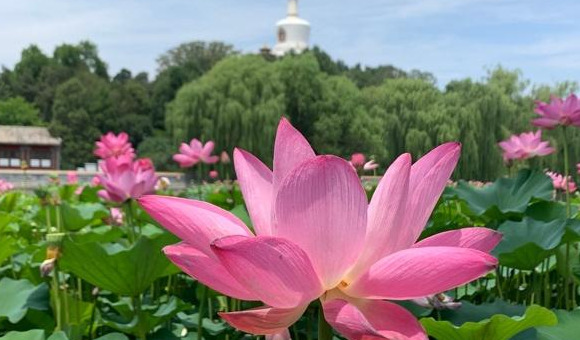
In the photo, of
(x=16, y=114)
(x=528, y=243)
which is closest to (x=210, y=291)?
(x=528, y=243)

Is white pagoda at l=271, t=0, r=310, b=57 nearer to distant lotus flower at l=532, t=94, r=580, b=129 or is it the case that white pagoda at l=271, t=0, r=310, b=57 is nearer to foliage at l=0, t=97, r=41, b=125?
foliage at l=0, t=97, r=41, b=125

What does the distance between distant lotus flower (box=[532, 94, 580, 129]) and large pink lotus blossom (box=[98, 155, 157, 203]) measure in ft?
2.51

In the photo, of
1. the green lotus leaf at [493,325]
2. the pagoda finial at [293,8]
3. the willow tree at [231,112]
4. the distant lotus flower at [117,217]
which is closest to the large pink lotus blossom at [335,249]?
the green lotus leaf at [493,325]

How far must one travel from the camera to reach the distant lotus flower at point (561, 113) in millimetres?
1376

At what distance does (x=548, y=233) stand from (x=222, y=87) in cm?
1573

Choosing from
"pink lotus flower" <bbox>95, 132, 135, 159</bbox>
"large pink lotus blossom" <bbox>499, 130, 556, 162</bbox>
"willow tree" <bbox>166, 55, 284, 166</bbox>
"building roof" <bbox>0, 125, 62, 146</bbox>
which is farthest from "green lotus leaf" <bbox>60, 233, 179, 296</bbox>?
"building roof" <bbox>0, 125, 62, 146</bbox>

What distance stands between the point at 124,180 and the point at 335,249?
957 mm

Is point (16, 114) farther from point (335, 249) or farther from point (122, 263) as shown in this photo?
point (335, 249)

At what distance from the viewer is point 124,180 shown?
4.05ft

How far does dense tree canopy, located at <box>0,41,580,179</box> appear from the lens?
1.89 meters

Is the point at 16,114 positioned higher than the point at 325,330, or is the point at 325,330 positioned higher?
the point at 325,330

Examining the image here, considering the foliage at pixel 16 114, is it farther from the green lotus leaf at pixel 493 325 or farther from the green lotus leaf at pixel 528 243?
the green lotus leaf at pixel 493 325

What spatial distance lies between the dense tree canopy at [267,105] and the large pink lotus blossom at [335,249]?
2.11 feet

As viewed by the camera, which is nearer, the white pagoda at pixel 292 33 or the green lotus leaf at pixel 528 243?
the green lotus leaf at pixel 528 243
